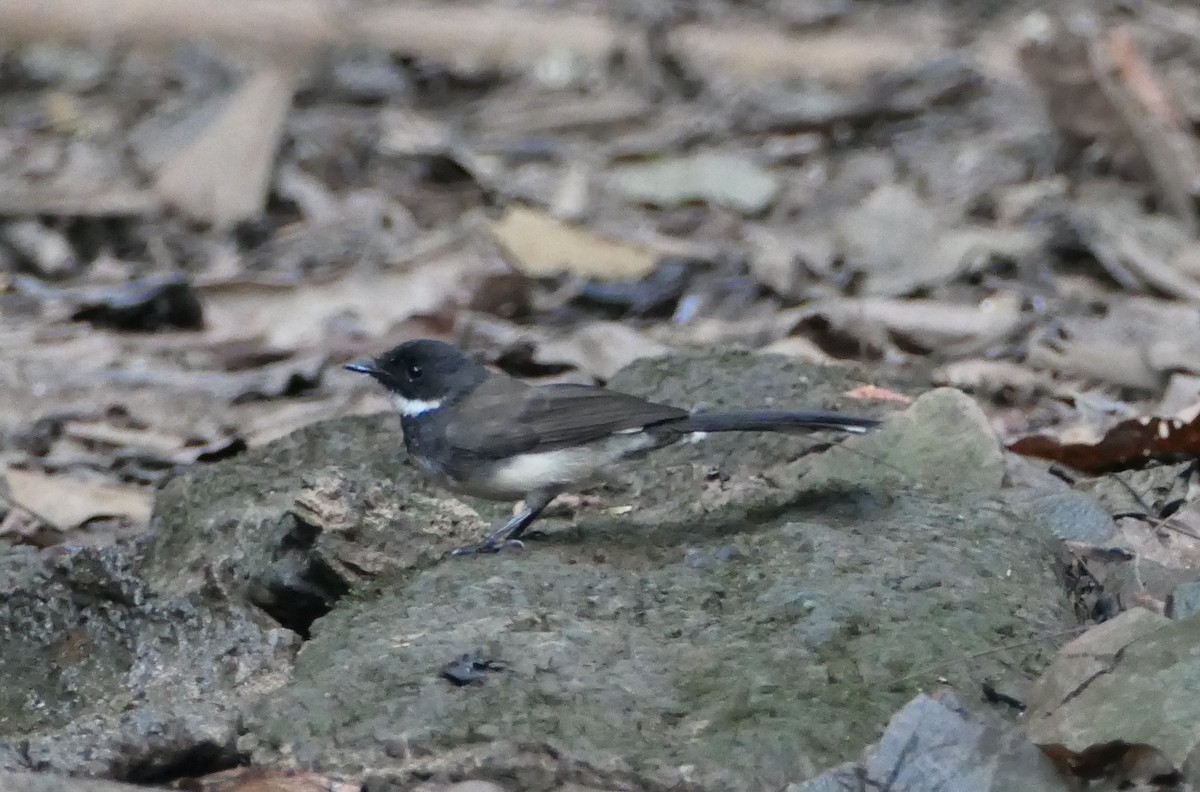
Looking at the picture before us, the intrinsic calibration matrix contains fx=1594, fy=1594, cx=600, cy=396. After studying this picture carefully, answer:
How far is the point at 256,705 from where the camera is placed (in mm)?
3254

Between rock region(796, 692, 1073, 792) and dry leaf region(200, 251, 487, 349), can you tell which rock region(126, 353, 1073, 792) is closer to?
rock region(796, 692, 1073, 792)

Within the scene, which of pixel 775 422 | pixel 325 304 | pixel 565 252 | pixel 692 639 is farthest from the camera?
pixel 565 252

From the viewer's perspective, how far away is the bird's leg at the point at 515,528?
4168mm

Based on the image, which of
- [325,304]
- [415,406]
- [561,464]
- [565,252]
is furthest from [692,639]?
[565,252]

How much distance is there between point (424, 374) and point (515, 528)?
0.80m

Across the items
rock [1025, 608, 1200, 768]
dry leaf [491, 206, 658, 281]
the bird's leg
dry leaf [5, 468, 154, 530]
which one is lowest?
dry leaf [491, 206, 658, 281]

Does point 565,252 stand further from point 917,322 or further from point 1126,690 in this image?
point 1126,690

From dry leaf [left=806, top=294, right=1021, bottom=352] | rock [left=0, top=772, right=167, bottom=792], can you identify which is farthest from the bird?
dry leaf [left=806, top=294, right=1021, bottom=352]

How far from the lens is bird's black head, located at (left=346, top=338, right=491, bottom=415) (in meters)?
5.02

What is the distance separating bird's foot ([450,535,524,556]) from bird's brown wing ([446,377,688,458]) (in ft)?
1.28

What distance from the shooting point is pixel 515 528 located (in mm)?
4496

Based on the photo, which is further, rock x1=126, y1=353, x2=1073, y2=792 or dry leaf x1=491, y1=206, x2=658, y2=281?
Answer: dry leaf x1=491, y1=206, x2=658, y2=281

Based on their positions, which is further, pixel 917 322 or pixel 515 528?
pixel 917 322

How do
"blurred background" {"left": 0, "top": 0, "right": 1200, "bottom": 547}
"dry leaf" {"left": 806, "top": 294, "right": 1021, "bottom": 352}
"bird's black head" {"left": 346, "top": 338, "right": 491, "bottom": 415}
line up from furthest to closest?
"dry leaf" {"left": 806, "top": 294, "right": 1021, "bottom": 352}, "blurred background" {"left": 0, "top": 0, "right": 1200, "bottom": 547}, "bird's black head" {"left": 346, "top": 338, "right": 491, "bottom": 415}
